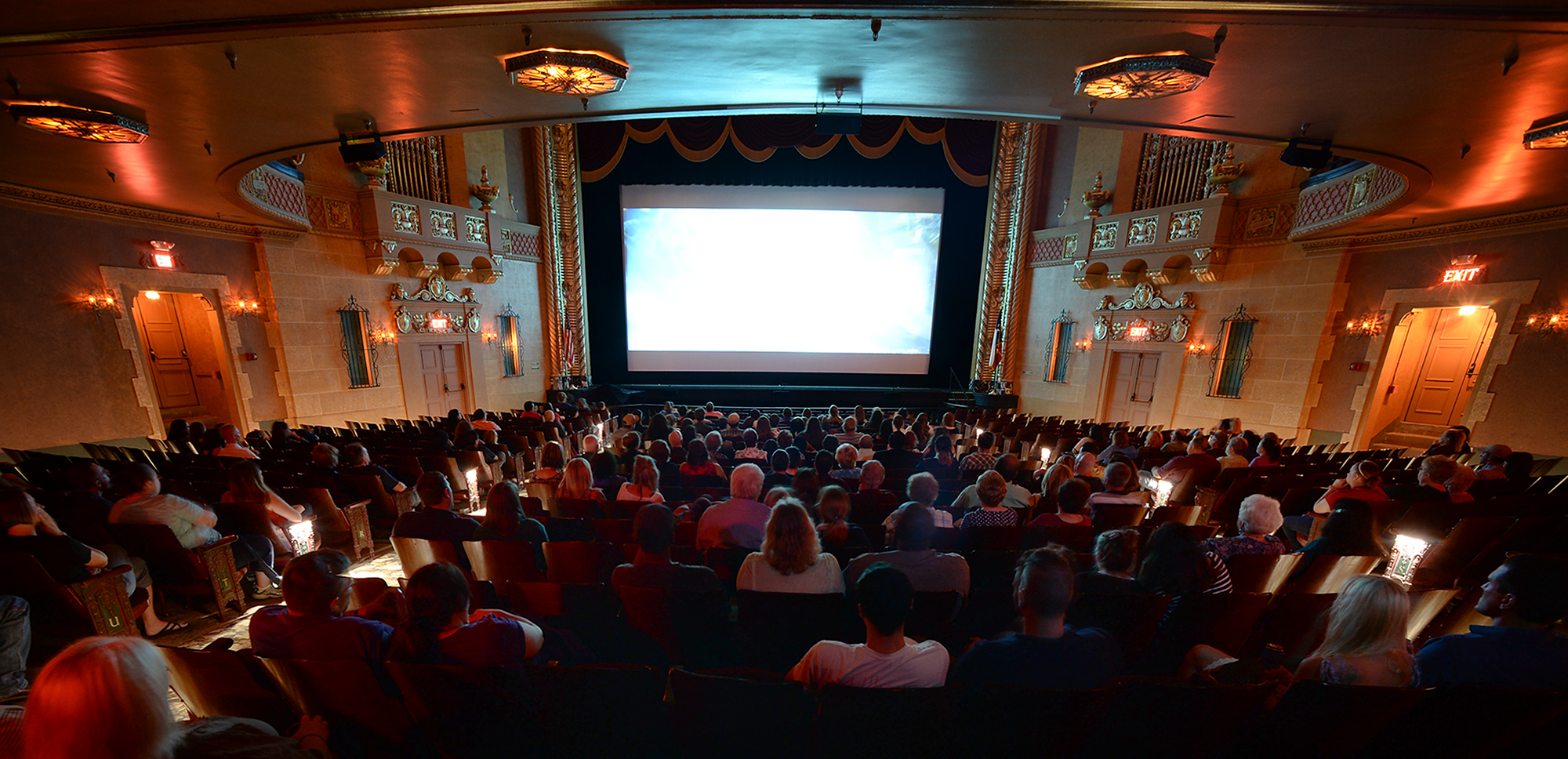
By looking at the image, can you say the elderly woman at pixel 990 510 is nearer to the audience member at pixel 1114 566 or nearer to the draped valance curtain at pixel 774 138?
the audience member at pixel 1114 566

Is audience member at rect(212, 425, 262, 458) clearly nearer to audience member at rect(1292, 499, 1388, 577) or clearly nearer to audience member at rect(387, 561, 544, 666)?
audience member at rect(387, 561, 544, 666)

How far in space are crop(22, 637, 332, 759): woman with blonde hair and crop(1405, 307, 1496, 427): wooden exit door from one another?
45.0ft

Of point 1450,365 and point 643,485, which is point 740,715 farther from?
point 1450,365

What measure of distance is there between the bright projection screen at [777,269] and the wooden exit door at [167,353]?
7.98 meters

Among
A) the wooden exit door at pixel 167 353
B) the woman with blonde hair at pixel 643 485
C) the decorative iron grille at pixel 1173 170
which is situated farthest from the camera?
the decorative iron grille at pixel 1173 170

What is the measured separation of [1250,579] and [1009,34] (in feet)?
10.7

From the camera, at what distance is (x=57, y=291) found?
6473 millimetres

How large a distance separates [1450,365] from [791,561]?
1280 cm

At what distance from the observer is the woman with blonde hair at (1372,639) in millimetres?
1564

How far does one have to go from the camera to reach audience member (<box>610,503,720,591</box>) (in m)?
2.27

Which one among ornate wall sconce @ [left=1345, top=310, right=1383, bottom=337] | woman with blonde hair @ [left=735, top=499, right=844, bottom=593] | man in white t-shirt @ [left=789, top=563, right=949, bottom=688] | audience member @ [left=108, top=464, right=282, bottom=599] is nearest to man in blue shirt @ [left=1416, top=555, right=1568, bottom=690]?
man in white t-shirt @ [left=789, top=563, right=949, bottom=688]

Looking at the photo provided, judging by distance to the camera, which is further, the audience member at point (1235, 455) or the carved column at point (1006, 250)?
the carved column at point (1006, 250)

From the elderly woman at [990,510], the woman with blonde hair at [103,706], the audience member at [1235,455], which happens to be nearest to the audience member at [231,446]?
the woman with blonde hair at [103,706]

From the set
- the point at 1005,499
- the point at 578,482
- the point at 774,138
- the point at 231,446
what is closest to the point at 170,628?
the point at 578,482
